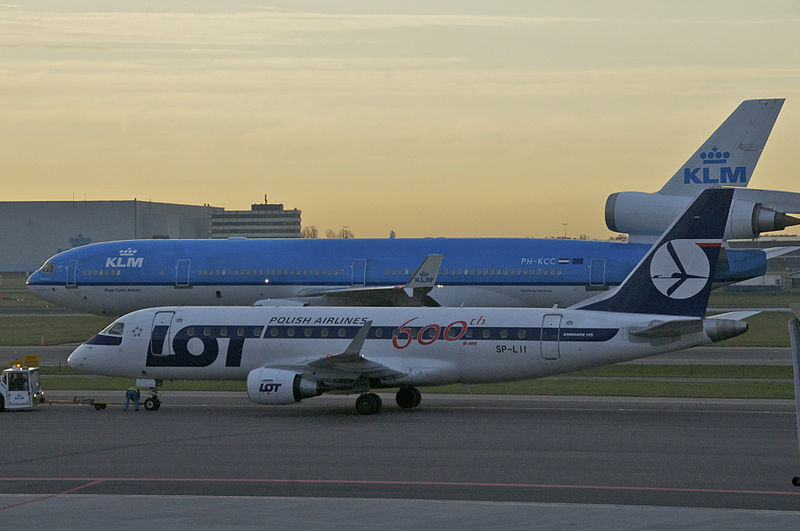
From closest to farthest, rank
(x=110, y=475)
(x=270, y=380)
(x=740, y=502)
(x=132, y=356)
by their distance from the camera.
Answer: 1. (x=740, y=502)
2. (x=110, y=475)
3. (x=270, y=380)
4. (x=132, y=356)

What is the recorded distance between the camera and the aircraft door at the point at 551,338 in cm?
3366

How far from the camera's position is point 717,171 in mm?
55531

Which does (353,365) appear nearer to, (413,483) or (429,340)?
(429,340)

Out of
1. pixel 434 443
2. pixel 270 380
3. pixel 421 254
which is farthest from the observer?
pixel 421 254

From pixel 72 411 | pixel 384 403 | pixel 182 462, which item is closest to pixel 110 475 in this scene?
pixel 182 462

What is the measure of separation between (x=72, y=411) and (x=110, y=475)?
12.6m

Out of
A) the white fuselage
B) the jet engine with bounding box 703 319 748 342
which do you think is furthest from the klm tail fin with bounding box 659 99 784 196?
the jet engine with bounding box 703 319 748 342

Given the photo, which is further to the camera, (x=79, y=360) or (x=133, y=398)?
(x=79, y=360)

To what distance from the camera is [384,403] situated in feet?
123

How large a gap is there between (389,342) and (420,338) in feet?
3.35

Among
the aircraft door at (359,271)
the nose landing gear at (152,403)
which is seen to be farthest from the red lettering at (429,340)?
the aircraft door at (359,271)

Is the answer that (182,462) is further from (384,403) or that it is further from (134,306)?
(134,306)

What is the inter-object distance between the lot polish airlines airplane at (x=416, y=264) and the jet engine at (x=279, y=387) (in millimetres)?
18563

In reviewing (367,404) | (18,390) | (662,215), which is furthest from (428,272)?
(18,390)
